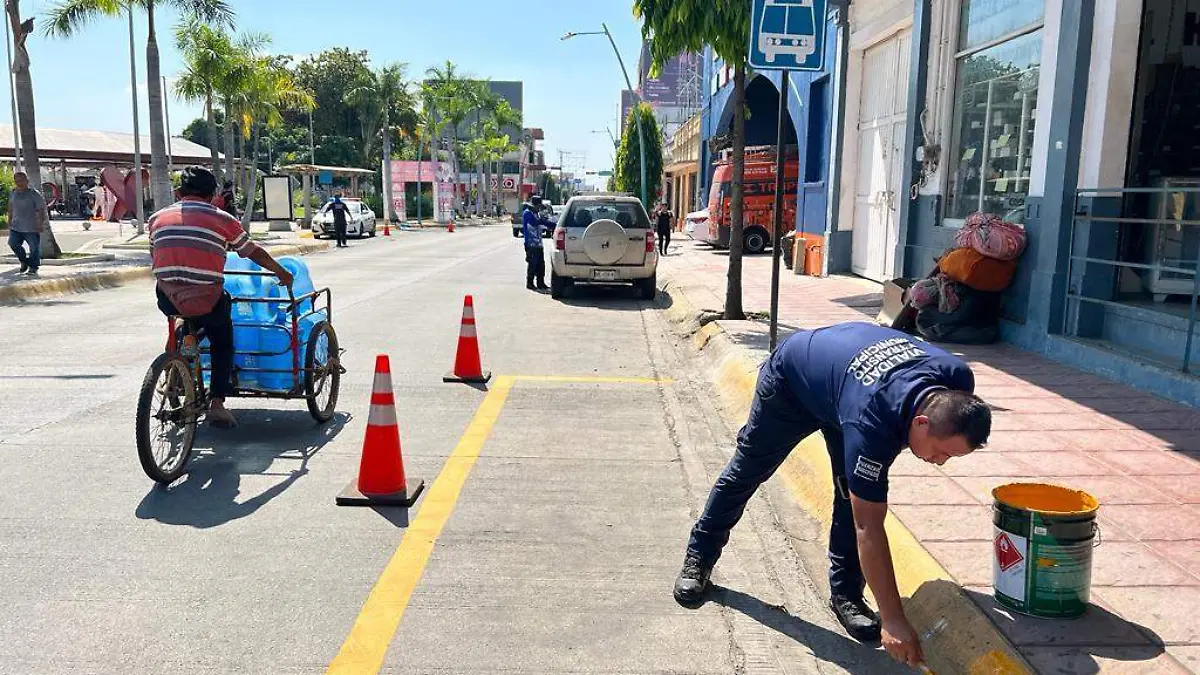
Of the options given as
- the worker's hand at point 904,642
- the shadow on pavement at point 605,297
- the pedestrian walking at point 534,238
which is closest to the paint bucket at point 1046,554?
the worker's hand at point 904,642

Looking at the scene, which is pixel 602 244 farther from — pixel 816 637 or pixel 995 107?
pixel 816 637

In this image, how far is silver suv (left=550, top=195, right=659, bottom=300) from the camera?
14773mm

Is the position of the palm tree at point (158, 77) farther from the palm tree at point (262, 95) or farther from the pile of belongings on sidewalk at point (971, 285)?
the pile of belongings on sidewalk at point (971, 285)

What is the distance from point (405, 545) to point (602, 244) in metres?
10.6

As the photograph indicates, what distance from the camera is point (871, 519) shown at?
2.98m

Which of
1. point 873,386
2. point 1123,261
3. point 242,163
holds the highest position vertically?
point 242,163

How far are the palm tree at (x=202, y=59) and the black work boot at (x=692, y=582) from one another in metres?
31.0

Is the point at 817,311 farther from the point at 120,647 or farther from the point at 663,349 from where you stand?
the point at 120,647

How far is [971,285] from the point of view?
9.05m

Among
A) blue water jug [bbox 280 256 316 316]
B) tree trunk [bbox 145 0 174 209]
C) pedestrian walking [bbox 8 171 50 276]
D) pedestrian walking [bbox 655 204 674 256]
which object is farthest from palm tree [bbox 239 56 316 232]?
blue water jug [bbox 280 256 316 316]

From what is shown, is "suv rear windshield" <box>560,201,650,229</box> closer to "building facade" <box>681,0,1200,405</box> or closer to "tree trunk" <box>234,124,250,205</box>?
"building facade" <box>681,0,1200,405</box>

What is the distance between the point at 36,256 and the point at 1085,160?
638 inches

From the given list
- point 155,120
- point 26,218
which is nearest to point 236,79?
point 155,120

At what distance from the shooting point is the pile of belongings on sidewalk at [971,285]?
8.87 m
